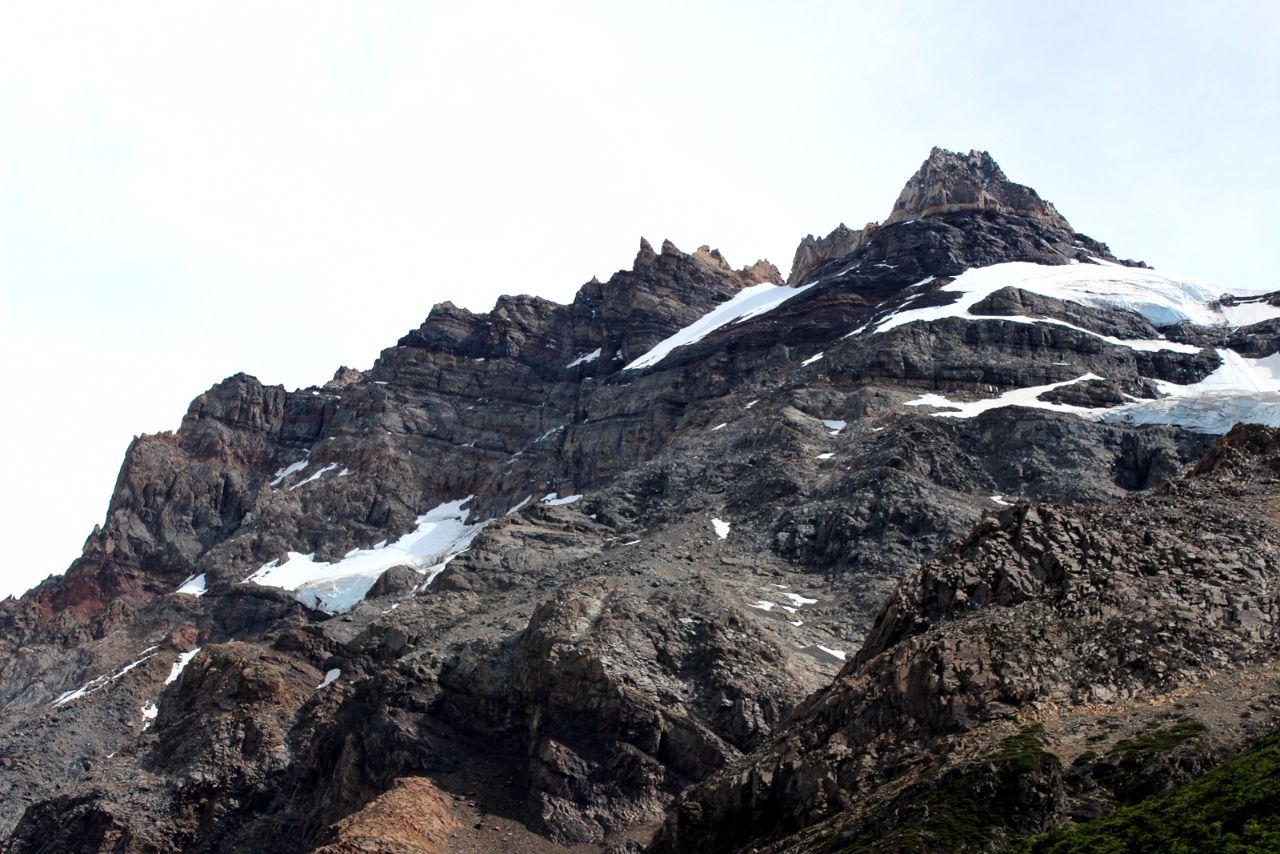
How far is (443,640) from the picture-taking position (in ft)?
253

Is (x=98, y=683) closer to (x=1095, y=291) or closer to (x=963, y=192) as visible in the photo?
(x=1095, y=291)

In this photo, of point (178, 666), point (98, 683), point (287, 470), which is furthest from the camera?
point (287, 470)

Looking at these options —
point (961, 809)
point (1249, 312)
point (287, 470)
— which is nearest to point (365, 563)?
point (287, 470)

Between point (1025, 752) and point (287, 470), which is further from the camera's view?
point (287, 470)

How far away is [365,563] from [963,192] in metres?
73.7

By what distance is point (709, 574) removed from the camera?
78812 mm

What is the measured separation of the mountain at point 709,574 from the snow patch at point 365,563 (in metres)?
0.60

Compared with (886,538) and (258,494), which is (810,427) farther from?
(258,494)

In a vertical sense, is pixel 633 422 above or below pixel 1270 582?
above

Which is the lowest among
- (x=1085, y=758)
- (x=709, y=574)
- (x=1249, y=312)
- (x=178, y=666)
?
(x=1085, y=758)

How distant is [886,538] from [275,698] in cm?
3882

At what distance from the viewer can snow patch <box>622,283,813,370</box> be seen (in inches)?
5822

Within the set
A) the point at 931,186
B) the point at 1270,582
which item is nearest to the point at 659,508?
the point at 1270,582

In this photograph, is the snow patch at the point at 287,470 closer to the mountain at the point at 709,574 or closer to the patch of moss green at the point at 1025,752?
the mountain at the point at 709,574
